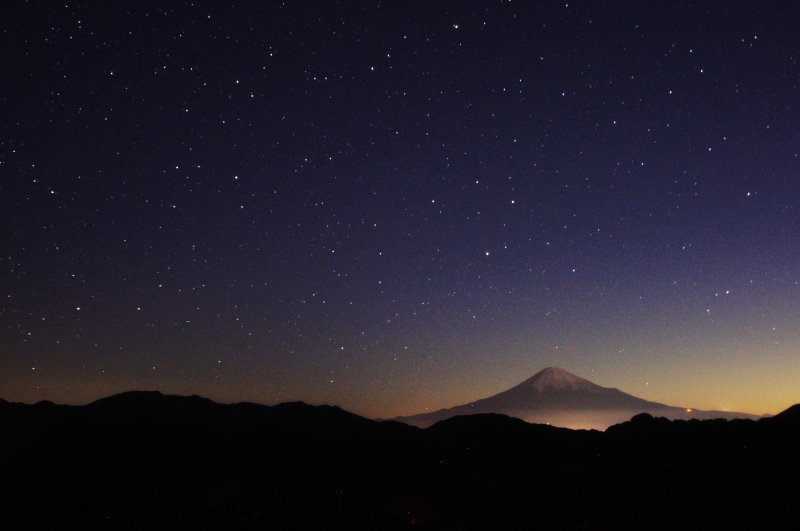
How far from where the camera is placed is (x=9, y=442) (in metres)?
77.6

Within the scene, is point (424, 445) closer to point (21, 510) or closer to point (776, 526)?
point (776, 526)

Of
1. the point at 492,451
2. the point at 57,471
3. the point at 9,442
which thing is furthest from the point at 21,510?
the point at 9,442

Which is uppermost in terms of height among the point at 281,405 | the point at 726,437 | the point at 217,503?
the point at 281,405

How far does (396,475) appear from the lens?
56938mm

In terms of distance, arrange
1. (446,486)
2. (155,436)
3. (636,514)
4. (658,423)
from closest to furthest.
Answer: (636,514)
(446,486)
(658,423)
(155,436)

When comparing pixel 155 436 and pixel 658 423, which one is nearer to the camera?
pixel 658 423

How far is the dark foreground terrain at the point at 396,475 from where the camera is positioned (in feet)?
106

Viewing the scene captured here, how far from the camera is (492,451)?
66.5 meters

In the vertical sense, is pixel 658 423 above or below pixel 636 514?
above

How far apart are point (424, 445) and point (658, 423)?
28.4 metres

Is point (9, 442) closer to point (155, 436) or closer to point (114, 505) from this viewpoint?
point (155, 436)

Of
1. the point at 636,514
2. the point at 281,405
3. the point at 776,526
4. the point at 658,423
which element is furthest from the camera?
the point at 281,405

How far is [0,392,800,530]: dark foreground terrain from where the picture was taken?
32281mm

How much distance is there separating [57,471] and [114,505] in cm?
2328
